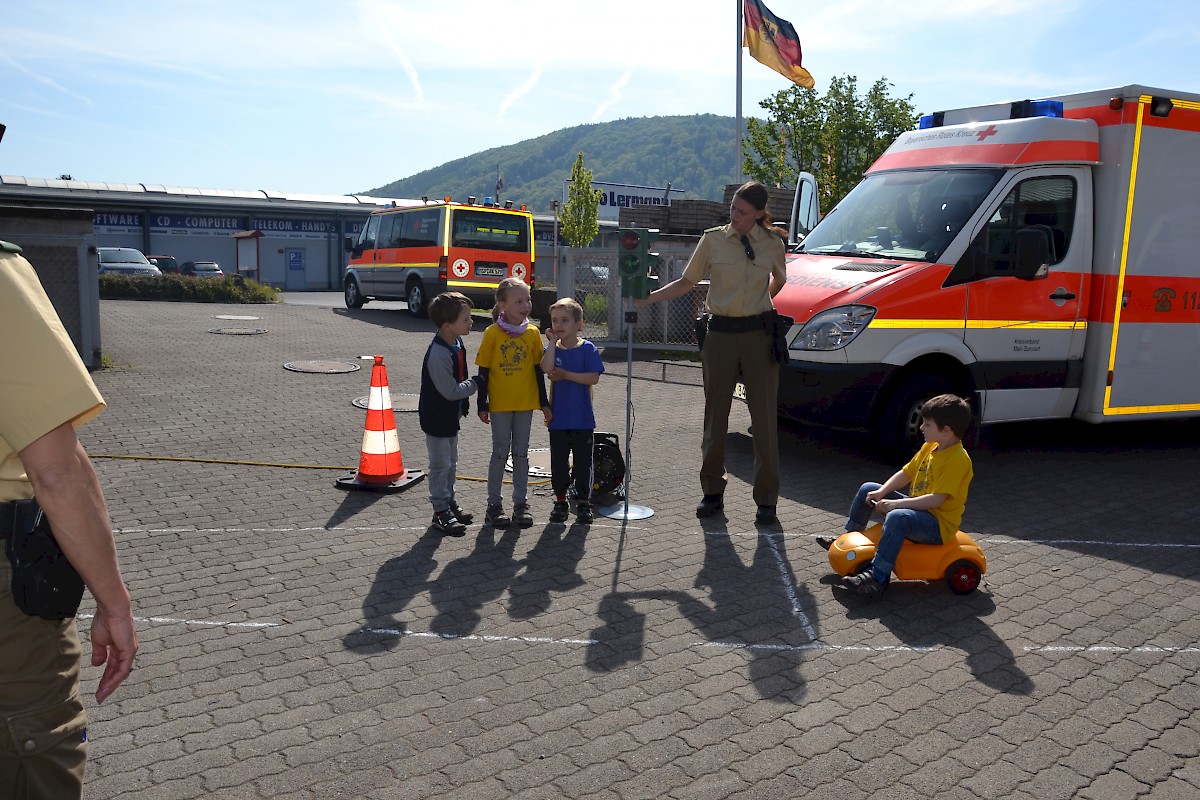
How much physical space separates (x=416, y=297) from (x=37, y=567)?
64.5 feet

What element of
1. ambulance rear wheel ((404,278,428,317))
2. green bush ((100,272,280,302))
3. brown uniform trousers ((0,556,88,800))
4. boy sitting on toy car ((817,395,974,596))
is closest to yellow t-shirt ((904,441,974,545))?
boy sitting on toy car ((817,395,974,596))

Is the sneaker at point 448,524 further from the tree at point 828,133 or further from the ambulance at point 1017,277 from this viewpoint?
the tree at point 828,133

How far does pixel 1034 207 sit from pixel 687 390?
5.43m

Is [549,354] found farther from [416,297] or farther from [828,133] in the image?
[828,133]

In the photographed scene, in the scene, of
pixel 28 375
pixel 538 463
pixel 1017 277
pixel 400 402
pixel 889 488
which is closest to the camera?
pixel 28 375

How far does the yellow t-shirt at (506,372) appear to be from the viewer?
6555 millimetres

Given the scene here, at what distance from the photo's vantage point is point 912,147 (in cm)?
930

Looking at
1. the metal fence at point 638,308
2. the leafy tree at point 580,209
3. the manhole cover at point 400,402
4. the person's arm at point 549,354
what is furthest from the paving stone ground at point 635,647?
the leafy tree at point 580,209

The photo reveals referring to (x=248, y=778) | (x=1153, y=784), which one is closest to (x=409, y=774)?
(x=248, y=778)

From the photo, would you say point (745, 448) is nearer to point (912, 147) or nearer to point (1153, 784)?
point (912, 147)

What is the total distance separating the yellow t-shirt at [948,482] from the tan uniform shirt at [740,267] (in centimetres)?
168

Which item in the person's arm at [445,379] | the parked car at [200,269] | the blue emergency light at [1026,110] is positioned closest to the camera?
the person's arm at [445,379]

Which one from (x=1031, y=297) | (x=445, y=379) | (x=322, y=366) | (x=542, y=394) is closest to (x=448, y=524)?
(x=445, y=379)

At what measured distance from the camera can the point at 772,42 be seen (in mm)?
23922
